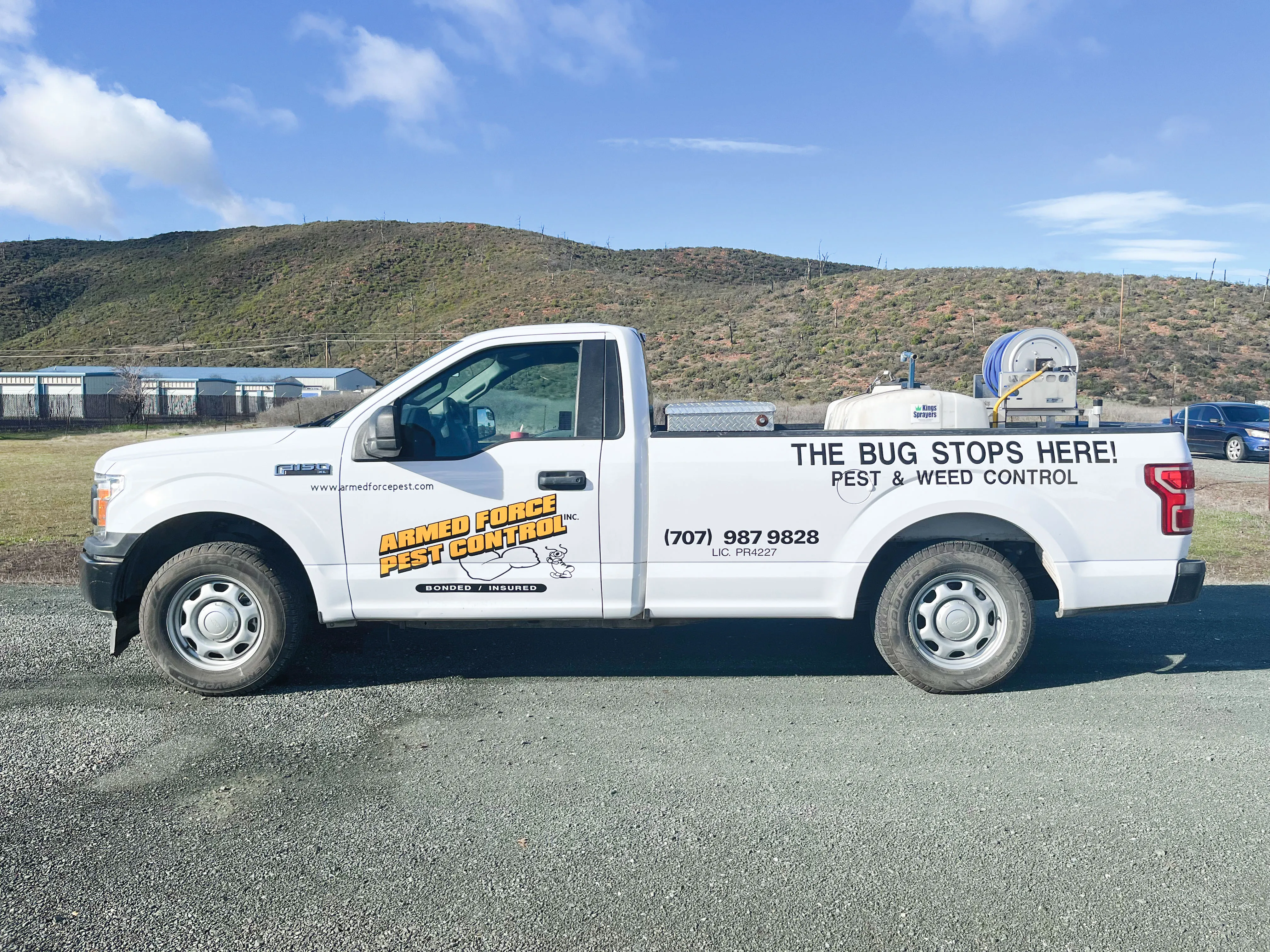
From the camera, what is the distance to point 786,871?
3375 mm

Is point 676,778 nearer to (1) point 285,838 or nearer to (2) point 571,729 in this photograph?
(2) point 571,729

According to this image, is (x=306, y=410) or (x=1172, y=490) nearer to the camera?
(x=1172, y=490)

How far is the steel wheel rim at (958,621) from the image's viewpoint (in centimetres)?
530

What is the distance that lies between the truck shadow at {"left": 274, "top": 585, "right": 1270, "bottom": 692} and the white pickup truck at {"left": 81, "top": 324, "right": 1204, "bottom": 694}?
18.4 inches

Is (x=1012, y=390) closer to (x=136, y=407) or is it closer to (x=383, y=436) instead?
(x=383, y=436)

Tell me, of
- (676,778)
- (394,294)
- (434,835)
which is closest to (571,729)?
(676,778)

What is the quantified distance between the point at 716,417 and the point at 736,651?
172 centimetres

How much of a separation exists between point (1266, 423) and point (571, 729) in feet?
78.7

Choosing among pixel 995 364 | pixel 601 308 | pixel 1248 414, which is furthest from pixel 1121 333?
pixel 995 364

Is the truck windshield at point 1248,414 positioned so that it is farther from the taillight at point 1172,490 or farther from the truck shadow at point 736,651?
the taillight at point 1172,490

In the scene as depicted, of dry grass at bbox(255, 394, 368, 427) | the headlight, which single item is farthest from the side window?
dry grass at bbox(255, 394, 368, 427)

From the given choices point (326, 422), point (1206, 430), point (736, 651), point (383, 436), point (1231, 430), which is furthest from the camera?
point (1206, 430)

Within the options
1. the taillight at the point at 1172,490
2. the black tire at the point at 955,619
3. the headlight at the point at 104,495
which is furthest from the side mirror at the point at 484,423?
the taillight at the point at 1172,490

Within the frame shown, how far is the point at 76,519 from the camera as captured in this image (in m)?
12.7
